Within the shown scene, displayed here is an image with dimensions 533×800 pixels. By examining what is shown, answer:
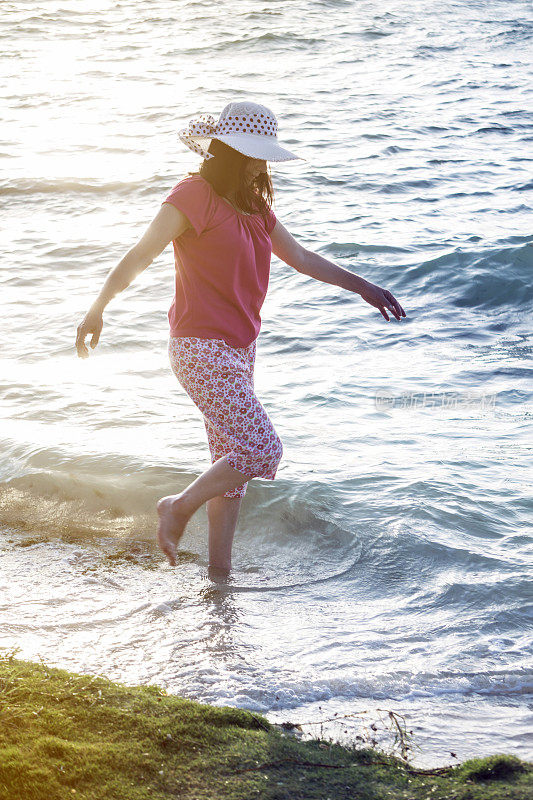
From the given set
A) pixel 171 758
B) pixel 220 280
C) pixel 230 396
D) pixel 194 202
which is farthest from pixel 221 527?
pixel 171 758

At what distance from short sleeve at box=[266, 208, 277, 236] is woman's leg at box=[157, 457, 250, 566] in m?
0.99

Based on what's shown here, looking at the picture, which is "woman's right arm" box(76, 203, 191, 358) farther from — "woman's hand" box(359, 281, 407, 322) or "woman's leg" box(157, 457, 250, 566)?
"woman's hand" box(359, 281, 407, 322)

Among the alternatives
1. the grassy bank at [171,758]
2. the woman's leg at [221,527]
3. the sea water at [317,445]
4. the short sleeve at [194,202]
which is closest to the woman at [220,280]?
the short sleeve at [194,202]

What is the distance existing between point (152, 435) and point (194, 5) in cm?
2685

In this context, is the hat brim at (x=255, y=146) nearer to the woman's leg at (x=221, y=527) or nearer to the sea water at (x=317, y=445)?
the woman's leg at (x=221, y=527)

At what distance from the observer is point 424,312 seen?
9.59 m

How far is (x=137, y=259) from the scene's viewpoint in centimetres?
344

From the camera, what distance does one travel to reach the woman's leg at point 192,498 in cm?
367

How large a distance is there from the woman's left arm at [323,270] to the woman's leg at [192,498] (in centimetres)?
94

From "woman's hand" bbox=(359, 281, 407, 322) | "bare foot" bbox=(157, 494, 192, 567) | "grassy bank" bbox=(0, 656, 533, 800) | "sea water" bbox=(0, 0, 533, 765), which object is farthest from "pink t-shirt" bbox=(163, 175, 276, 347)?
"grassy bank" bbox=(0, 656, 533, 800)

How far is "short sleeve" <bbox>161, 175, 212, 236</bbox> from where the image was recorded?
3.39 meters

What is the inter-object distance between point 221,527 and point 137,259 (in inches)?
54.5

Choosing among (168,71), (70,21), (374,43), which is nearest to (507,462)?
(168,71)

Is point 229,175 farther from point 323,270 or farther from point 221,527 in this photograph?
point 221,527
